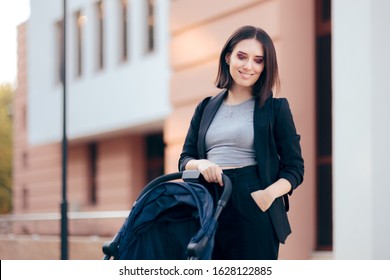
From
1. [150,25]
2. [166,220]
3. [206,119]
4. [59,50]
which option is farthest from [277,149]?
[59,50]

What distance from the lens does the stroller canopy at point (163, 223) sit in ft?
11.7

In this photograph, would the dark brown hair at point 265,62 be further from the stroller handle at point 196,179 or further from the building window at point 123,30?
the building window at point 123,30

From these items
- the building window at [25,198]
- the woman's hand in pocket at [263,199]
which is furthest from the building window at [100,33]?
the woman's hand in pocket at [263,199]

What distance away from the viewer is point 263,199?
11.2ft

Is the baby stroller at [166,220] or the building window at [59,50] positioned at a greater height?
the building window at [59,50]

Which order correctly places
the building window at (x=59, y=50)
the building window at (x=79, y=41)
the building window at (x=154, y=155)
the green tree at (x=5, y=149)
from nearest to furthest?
the building window at (x=79, y=41) → the building window at (x=59, y=50) → the building window at (x=154, y=155) → the green tree at (x=5, y=149)

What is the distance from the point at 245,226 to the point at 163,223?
1.38ft

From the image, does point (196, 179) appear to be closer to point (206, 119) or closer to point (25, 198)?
point (206, 119)

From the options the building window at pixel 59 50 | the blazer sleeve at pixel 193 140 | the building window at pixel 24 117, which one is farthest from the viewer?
the building window at pixel 24 117

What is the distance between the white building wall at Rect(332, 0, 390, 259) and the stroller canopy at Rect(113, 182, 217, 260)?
2.70 m

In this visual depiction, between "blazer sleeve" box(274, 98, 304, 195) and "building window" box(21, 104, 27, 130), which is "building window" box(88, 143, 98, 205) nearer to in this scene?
"building window" box(21, 104, 27, 130)

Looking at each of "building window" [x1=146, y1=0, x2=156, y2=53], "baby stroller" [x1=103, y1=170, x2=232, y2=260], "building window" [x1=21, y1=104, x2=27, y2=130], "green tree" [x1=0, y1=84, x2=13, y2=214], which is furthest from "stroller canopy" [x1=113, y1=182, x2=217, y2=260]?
"green tree" [x1=0, y1=84, x2=13, y2=214]

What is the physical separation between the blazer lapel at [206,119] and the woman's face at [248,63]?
14 cm
